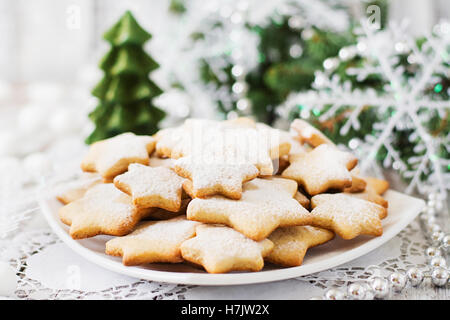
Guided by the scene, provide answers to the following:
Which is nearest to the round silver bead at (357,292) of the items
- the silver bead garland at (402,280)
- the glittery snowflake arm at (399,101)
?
the silver bead garland at (402,280)

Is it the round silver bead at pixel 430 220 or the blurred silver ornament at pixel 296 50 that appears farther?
the blurred silver ornament at pixel 296 50

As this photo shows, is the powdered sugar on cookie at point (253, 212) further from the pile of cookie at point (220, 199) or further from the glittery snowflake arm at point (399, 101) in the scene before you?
the glittery snowflake arm at point (399, 101)

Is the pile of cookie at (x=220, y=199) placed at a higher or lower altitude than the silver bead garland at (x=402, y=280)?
higher

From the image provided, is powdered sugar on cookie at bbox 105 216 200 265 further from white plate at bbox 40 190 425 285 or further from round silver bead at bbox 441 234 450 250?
round silver bead at bbox 441 234 450 250

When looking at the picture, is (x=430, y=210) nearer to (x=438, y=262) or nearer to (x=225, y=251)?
(x=438, y=262)

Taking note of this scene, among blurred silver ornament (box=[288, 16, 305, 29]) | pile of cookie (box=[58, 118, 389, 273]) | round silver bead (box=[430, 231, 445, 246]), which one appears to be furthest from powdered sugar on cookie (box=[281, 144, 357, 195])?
blurred silver ornament (box=[288, 16, 305, 29])
